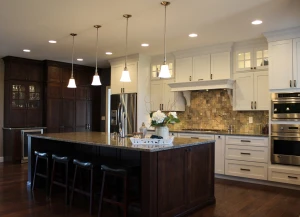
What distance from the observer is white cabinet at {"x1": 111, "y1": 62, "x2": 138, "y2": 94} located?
6.71 meters

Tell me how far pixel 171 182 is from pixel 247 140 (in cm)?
245

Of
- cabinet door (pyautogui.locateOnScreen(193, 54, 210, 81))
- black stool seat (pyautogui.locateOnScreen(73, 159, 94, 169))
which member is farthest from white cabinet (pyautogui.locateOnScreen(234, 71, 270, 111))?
black stool seat (pyautogui.locateOnScreen(73, 159, 94, 169))

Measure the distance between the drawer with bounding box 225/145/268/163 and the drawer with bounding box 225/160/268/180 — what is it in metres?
0.08

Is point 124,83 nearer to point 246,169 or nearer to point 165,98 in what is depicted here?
point 165,98

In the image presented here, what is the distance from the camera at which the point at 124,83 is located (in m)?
6.95

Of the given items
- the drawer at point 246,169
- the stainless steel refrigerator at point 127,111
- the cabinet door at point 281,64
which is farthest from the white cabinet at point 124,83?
the cabinet door at point 281,64

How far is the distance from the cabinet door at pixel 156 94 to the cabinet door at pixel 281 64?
8.54 ft

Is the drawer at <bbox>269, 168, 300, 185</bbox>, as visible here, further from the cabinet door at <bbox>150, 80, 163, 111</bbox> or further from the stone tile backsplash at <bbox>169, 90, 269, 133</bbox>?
the cabinet door at <bbox>150, 80, 163, 111</bbox>

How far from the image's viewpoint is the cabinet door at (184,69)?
20.1 feet

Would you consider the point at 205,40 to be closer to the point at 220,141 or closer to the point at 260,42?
the point at 260,42

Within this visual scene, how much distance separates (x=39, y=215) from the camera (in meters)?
3.40

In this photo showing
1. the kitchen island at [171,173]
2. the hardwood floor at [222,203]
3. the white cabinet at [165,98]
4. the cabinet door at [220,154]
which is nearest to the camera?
the kitchen island at [171,173]

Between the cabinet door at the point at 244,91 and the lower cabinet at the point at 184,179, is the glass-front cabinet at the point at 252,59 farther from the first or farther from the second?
the lower cabinet at the point at 184,179

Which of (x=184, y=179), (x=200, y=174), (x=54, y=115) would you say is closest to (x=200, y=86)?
(x=200, y=174)
